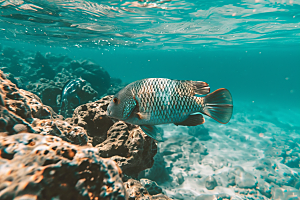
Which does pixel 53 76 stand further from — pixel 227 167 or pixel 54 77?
pixel 227 167

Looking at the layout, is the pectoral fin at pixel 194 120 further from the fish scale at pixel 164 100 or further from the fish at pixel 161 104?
the fish scale at pixel 164 100

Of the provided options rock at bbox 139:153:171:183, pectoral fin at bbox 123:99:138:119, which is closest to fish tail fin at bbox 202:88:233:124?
pectoral fin at bbox 123:99:138:119

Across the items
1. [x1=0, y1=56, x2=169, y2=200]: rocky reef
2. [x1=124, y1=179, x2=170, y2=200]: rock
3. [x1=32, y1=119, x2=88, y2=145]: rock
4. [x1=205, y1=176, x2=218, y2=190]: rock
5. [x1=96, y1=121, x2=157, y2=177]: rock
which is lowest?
[x1=205, y1=176, x2=218, y2=190]: rock

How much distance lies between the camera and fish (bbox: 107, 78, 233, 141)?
216 centimetres

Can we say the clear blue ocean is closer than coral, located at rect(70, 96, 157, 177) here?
No

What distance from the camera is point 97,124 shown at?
397cm

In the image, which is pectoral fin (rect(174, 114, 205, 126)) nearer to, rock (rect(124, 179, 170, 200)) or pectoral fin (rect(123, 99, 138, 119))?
pectoral fin (rect(123, 99, 138, 119))

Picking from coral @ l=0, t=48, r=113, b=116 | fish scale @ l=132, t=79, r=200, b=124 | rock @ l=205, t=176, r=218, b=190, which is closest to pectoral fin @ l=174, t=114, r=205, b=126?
fish scale @ l=132, t=79, r=200, b=124

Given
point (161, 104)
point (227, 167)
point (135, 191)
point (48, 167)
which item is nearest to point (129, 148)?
point (135, 191)

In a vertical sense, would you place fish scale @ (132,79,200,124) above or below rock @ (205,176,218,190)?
above

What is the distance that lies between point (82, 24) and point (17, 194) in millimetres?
19219

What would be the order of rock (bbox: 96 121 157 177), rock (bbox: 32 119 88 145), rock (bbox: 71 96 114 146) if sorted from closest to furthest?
rock (bbox: 32 119 88 145)
rock (bbox: 96 121 157 177)
rock (bbox: 71 96 114 146)

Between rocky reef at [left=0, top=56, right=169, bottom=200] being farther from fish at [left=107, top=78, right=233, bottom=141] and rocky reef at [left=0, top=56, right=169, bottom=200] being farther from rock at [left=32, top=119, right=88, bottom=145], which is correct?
fish at [left=107, top=78, right=233, bottom=141]

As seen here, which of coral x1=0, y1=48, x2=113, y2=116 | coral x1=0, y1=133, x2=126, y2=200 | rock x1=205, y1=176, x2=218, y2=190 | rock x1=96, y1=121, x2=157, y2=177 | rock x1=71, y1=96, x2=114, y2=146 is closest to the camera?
coral x1=0, y1=133, x2=126, y2=200
